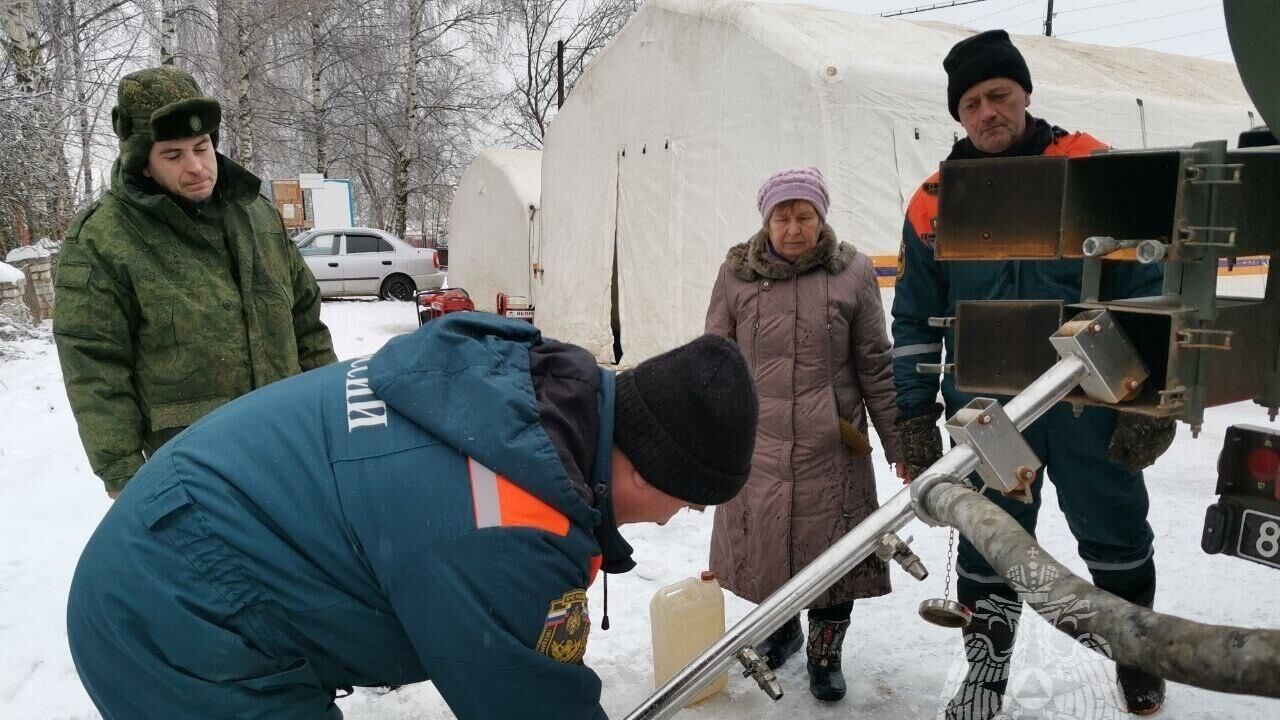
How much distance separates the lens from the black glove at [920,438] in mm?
2883

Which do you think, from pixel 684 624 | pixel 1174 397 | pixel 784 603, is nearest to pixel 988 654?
pixel 684 624

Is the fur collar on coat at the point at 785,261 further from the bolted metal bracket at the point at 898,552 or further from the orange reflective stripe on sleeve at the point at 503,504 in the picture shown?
the orange reflective stripe on sleeve at the point at 503,504

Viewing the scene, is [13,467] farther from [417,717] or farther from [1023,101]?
[1023,101]

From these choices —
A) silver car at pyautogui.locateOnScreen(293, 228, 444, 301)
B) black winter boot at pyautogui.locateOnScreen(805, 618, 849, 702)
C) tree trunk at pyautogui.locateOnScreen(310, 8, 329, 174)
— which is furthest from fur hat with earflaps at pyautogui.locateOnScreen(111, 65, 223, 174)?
tree trunk at pyautogui.locateOnScreen(310, 8, 329, 174)

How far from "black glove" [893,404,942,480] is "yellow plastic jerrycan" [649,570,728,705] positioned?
2.52 feet

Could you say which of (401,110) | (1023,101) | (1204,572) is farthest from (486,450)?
(401,110)

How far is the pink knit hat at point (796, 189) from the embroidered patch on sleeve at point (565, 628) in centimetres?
201

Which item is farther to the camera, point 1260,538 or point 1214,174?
point 1260,538

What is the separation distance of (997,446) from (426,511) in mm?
864

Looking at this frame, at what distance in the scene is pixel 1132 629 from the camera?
0.91m

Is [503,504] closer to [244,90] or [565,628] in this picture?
[565,628]

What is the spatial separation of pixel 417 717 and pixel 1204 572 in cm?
332

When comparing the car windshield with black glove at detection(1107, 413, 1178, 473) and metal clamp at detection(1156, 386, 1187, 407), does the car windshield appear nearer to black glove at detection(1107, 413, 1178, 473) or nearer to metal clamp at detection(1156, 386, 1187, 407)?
black glove at detection(1107, 413, 1178, 473)

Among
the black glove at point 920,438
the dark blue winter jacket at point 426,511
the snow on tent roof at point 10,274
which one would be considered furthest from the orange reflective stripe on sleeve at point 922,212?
the snow on tent roof at point 10,274
